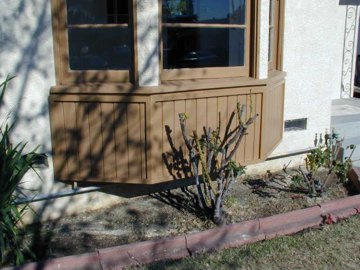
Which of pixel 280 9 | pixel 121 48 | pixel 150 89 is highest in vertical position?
pixel 280 9

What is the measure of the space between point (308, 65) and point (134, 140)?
8.99ft

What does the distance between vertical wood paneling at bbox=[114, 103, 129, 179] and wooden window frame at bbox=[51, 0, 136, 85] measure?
28 cm

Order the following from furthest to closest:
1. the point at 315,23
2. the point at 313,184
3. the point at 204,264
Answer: the point at 315,23, the point at 313,184, the point at 204,264

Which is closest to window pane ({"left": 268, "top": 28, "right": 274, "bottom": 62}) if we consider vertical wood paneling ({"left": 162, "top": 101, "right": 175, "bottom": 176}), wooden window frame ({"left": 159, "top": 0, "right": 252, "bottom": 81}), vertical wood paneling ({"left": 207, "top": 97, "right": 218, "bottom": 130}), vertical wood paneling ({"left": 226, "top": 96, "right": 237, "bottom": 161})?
wooden window frame ({"left": 159, "top": 0, "right": 252, "bottom": 81})

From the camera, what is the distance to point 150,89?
13.5ft

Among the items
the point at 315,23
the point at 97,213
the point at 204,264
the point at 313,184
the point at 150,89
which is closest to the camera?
the point at 204,264

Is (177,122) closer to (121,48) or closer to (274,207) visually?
(121,48)

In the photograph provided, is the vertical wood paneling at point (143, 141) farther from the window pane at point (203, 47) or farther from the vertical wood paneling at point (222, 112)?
the vertical wood paneling at point (222, 112)

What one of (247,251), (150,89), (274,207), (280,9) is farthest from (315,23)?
(247,251)

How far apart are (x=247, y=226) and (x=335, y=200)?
3.79 feet

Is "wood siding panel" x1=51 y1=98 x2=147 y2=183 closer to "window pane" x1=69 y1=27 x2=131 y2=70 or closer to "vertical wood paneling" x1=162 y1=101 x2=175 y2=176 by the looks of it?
"vertical wood paneling" x1=162 y1=101 x2=175 y2=176

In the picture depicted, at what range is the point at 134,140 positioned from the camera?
4.25 m

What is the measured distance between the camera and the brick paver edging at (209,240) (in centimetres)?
371

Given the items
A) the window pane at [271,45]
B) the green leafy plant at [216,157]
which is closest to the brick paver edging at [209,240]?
the green leafy plant at [216,157]
